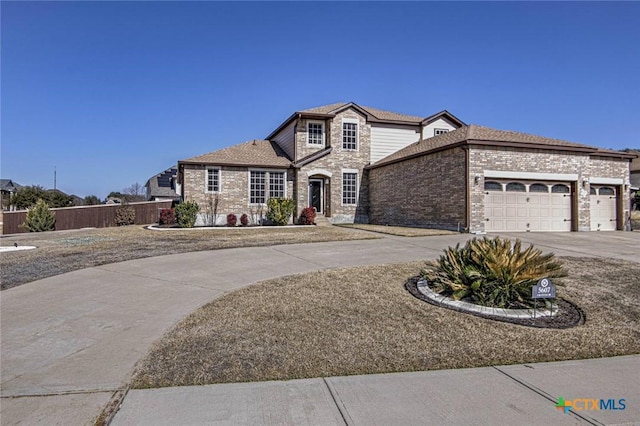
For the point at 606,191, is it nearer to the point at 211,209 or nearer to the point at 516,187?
the point at 516,187

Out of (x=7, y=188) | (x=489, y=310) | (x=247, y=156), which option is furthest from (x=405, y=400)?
(x=7, y=188)

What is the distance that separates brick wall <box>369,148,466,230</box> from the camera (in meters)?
16.5

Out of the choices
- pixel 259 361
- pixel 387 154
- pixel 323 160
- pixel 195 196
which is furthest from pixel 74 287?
pixel 387 154

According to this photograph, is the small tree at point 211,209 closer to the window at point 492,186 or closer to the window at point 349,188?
the window at point 349,188

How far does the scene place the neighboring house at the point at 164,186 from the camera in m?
43.3

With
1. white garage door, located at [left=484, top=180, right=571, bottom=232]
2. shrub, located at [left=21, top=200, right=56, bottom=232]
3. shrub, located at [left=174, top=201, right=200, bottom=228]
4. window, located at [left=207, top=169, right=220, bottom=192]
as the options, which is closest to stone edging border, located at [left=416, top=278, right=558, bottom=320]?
white garage door, located at [left=484, top=180, right=571, bottom=232]

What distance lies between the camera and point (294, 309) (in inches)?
230

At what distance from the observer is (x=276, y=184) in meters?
23.4

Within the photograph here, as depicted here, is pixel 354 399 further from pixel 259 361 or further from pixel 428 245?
pixel 428 245

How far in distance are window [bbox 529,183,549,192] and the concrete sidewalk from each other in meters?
14.6

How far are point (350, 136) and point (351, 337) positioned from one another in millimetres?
20248

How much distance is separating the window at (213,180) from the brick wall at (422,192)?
30.5 ft

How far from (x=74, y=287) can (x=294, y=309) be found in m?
4.42

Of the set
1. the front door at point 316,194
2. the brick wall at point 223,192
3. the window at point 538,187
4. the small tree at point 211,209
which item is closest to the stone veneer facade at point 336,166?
the front door at point 316,194
